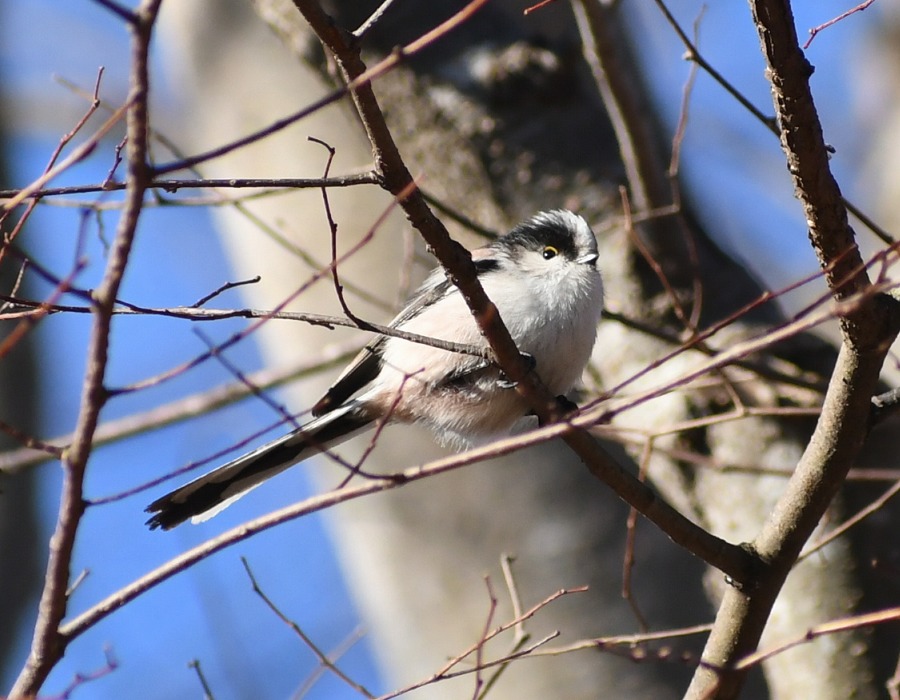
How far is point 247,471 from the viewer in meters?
2.65

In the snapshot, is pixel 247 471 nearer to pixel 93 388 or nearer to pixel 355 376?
pixel 355 376

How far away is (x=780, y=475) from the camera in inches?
121

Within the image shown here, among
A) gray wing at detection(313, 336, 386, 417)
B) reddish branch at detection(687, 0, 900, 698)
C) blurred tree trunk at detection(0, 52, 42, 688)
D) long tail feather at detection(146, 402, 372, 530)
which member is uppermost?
blurred tree trunk at detection(0, 52, 42, 688)

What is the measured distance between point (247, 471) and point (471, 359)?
685mm

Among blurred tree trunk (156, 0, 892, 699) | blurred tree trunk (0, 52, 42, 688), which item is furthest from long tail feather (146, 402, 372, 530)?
blurred tree trunk (0, 52, 42, 688)

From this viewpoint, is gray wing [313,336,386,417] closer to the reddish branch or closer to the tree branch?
the reddish branch

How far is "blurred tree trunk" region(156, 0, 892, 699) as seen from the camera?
3.21 metres

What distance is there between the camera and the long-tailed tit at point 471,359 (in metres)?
2.74

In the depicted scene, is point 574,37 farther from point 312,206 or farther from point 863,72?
point 863,72

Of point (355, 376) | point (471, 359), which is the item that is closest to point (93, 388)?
point (471, 359)

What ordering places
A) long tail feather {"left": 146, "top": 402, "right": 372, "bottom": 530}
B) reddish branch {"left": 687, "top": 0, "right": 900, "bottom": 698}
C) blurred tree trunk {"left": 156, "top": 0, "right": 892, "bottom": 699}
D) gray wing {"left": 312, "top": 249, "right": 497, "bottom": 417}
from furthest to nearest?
blurred tree trunk {"left": 156, "top": 0, "right": 892, "bottom": 699}, gray wing {"left": 312, "top": 249, "right": 497, "bottom": 417}, long tail feather {"left": 146, "top": 402, "right": 372, "bottom": 530}, reddish branch {"left": 687, "top": 0, "right": 900, "bottom": 698}

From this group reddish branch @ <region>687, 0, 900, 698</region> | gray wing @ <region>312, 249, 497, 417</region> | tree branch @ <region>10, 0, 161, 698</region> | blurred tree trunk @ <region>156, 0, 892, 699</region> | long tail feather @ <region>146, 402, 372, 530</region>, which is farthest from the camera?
blurred tree trunk @ <region>156, 0, 892, 699</region>

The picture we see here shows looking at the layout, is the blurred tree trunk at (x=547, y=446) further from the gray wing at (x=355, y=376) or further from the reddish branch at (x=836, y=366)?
the reddish branch at (x=836, y=366)

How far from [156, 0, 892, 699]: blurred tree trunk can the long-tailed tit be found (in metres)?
0.40
